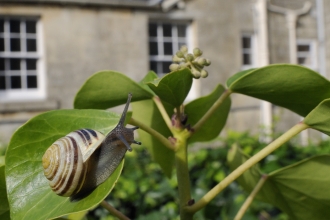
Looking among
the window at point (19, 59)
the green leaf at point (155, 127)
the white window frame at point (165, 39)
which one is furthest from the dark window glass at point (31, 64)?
the green leaf at point (155, 127)

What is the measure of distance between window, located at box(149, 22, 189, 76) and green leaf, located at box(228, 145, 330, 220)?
5.99 metres

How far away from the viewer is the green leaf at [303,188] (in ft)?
1.59

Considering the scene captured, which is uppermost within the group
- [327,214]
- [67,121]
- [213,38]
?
[213,38]

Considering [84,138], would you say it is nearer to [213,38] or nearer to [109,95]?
[109,95]

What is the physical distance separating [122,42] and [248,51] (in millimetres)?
2268

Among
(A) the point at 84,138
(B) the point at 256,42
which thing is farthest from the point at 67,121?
(B) the point at 256,42

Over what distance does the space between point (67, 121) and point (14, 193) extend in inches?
3.0

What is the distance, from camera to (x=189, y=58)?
430 millimetres

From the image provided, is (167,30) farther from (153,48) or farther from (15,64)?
(15,64)

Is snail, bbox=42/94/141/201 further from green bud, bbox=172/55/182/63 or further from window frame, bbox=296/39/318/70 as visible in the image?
window frame, bbox=296/39/318/70

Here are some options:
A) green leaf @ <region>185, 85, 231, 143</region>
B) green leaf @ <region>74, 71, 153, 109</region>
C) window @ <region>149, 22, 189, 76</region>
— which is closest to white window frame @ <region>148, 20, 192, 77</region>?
window @ <region>149, 22, 189, 76</region>

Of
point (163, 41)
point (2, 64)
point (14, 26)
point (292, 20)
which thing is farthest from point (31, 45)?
point (292, 20)

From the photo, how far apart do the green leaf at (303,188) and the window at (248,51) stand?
22.5 ft

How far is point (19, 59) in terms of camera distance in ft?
19.3
